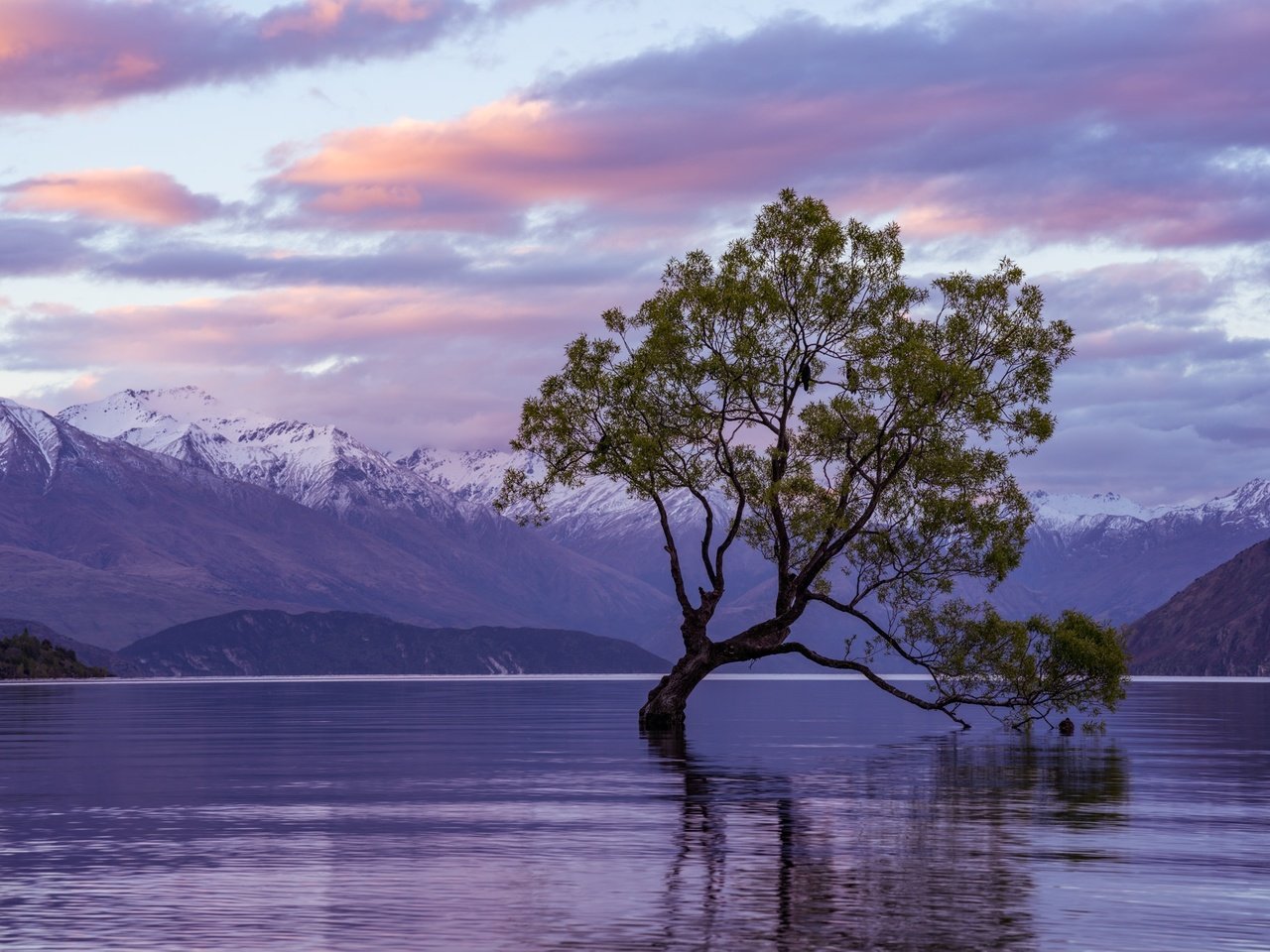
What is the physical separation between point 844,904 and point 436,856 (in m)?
11.2

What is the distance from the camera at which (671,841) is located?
44250 millimetres

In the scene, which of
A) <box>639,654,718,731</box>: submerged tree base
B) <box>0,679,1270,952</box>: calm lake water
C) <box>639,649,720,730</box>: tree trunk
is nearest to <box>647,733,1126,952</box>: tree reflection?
<box>0,679,1270,952</box>: calm lake water

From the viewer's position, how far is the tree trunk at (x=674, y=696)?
10019 centimetres

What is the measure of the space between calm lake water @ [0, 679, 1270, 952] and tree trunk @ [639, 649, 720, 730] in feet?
31.7

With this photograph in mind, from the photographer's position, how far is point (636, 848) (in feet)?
141

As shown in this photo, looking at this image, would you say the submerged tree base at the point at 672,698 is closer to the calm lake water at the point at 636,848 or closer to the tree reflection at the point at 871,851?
the calm lake water at the point at 636,848

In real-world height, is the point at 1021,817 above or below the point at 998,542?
below

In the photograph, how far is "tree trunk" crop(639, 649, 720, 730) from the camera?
10019 centimetres

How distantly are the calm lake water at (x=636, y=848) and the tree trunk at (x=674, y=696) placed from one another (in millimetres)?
9647

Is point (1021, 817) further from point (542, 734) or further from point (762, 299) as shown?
point (542, 734)

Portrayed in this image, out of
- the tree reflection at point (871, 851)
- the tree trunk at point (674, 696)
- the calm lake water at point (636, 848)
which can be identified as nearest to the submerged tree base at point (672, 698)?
the tree trunk at point (674, 696)

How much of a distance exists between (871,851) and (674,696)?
61386mm

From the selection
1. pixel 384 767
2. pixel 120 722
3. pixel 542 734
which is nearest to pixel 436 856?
pixel 384 767

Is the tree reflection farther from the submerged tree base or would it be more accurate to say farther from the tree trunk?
the submerged tree base
